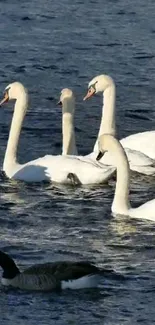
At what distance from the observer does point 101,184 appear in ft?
64.1

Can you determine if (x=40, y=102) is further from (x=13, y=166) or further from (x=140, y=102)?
(x=13, y=166)

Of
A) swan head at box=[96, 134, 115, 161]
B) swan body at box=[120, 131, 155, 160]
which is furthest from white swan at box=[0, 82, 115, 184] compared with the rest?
swan body at box=[120, 131, 155, 160]

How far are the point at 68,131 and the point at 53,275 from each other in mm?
5996

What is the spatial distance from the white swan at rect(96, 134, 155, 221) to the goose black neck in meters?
3.28

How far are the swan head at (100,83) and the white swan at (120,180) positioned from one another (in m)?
2.91

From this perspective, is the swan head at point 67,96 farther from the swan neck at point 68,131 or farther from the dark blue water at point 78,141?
the dark blue water at point 78,141

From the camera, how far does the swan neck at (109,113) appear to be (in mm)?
21266

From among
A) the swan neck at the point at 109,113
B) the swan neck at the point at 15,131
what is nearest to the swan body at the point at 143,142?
the swan neck at the point at 109,113

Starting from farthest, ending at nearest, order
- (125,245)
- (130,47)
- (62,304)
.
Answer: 1. (130,47)
2. (125,245)
3. (62,304)

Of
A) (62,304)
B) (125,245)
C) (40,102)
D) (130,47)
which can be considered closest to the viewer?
(62,304)

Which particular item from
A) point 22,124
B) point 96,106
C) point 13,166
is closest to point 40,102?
point 96,106

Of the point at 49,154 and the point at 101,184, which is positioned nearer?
the point at 101,184

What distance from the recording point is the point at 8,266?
14969 mm

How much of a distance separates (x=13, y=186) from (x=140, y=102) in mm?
5084
